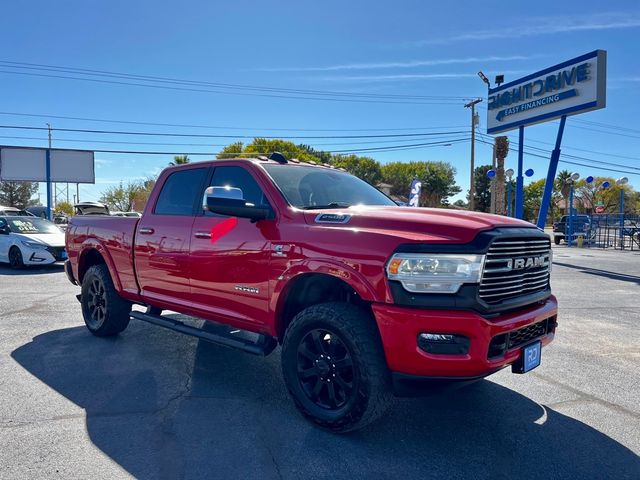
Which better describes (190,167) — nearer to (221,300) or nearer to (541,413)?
(221,300)

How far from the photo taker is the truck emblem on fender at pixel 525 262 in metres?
3.12

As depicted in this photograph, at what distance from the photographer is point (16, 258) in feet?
40.4

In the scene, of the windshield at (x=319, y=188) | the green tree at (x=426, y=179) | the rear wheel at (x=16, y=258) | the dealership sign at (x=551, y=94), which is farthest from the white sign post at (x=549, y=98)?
the green tree at (x=426, y=179)

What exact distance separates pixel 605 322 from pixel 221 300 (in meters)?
5.69

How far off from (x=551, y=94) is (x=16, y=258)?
1779cm

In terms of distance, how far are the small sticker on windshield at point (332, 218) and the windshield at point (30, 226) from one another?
12.2m

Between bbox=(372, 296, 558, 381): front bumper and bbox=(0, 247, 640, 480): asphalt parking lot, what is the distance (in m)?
0.58

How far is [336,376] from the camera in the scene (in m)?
3.26

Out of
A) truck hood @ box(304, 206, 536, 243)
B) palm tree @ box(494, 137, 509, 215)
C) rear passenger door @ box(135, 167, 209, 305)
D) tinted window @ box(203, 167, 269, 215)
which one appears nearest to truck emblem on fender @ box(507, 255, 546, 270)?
truck hood @ box(304, 206, 536, 243)

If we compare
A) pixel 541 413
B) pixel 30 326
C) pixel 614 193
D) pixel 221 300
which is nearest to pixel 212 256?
pixel 221 300

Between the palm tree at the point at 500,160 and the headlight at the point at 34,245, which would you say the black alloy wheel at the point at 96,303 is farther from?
the palm tree at the point at 500,160

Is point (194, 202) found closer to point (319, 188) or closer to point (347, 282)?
point (319, 188)

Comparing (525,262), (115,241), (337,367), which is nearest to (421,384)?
(337,367)

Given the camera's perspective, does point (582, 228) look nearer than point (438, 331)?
No
